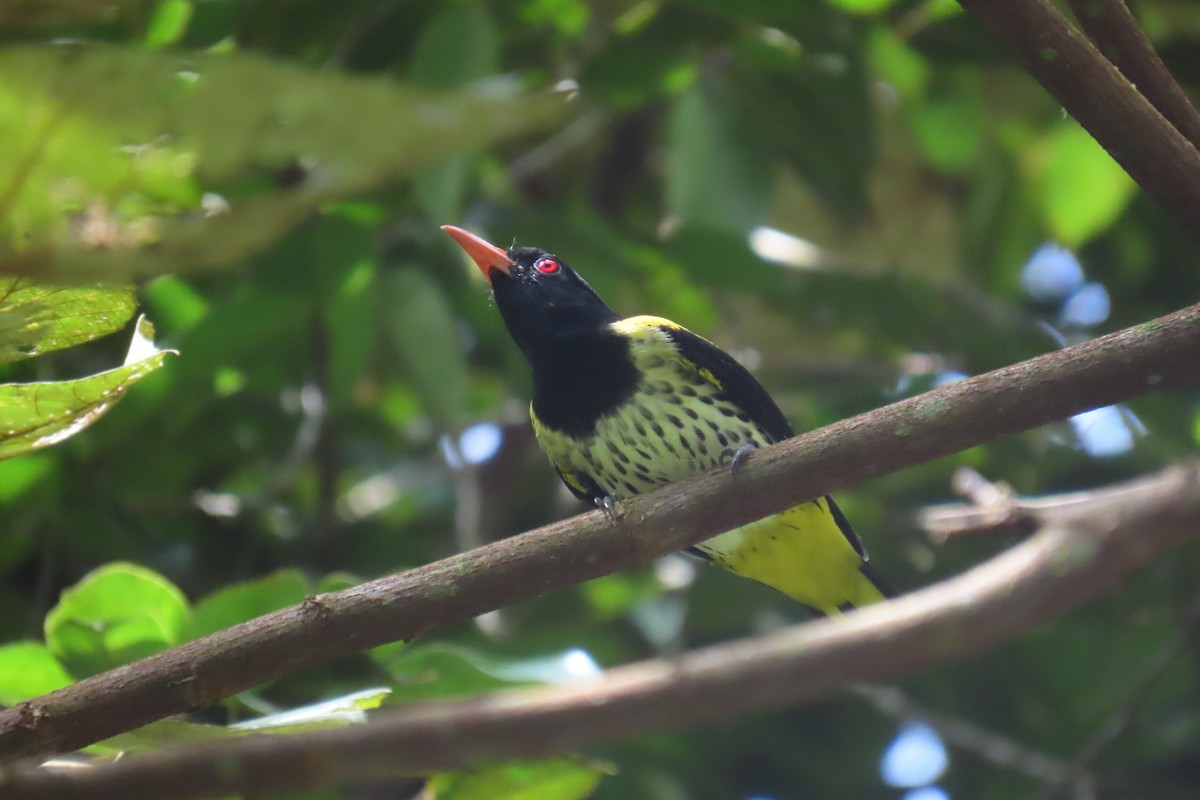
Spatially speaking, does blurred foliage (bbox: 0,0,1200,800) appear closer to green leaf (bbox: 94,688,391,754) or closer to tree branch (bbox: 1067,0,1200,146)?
green leaf (bbox: 94,688,391,754)

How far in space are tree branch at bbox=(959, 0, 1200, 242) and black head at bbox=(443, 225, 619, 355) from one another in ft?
6.03

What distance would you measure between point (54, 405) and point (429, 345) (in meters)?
1.93

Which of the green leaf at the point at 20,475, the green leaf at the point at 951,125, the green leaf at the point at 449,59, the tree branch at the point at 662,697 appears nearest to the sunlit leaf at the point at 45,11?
the tree branch at the point at 662,697

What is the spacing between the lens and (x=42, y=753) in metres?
1.79

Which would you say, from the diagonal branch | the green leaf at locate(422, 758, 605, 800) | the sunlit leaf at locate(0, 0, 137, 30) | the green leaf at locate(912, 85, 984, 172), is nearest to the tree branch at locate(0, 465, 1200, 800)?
the sunlit leaf at locate(0, 0, 137, 30)

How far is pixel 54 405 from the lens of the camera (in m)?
1.64

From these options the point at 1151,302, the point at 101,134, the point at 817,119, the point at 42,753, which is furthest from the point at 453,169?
the point at 1151,302

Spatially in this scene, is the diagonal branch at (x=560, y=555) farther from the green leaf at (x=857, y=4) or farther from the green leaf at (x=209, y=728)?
the green leaf at (x=857, y=4)


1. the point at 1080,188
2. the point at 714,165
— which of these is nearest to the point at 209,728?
the point at 714,165

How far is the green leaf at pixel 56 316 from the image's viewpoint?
4.94ft

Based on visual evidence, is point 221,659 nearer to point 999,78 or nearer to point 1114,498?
point 1114,498

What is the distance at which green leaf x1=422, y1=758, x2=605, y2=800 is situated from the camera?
7.50ft

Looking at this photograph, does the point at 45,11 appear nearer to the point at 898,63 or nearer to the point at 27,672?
the point at 27,672

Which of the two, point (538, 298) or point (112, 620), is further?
point (538, 298)
